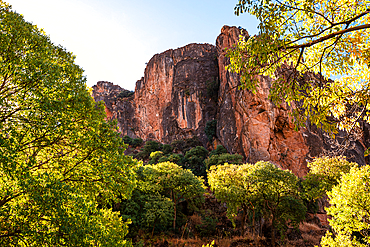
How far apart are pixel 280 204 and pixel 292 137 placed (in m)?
20.8

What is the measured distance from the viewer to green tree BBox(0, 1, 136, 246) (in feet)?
14.2

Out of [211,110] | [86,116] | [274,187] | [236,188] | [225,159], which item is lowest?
[236,188]

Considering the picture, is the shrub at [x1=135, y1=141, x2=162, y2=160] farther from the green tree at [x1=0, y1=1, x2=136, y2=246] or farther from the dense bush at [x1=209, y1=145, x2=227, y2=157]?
the green tree at [x1=0, y1=1, x2=136, y2=246]

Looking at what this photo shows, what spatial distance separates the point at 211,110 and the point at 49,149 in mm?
45351

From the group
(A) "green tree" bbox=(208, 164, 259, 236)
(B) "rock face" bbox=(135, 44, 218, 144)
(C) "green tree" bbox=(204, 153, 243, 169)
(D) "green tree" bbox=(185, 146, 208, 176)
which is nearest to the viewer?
(A) "green tree" bbox=(208, 164, 259, 236)

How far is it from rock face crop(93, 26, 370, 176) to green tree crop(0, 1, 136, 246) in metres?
22.7

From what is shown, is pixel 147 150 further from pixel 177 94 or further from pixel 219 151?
pixel 219 151

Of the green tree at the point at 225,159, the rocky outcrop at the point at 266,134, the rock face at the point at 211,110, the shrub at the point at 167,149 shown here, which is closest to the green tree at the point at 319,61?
the rock face at the point at 211,110

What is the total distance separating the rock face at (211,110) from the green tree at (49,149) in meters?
22.7

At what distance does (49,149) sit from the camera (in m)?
5.92

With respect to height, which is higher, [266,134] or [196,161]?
[266,134]

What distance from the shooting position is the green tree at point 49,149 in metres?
4.33

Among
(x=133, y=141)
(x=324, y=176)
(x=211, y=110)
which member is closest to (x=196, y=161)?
(x=211, y=110)

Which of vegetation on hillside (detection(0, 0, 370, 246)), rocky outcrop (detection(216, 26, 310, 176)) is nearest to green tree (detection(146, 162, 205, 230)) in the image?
vegetation on hillside (detection(0, 0, 370, 246))
